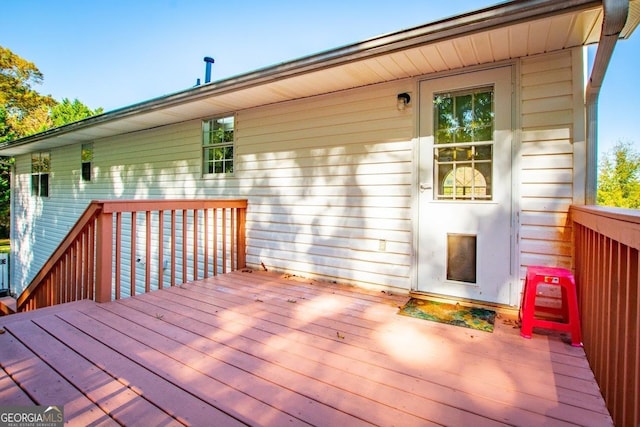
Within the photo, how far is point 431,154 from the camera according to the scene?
338 centimetres

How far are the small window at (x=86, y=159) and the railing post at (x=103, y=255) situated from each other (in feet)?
20.0

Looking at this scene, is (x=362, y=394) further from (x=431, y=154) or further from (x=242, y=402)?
(x=431, y=154)

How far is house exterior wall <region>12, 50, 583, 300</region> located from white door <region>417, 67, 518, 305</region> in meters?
0.12

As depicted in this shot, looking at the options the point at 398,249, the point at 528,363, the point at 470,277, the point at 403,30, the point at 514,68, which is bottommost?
the point at 528,363

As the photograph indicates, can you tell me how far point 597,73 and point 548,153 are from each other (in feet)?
2.47

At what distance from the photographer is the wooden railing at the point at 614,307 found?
1217 millimetres

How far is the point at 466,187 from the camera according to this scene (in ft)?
10.7

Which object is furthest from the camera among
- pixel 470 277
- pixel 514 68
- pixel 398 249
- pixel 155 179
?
pixel 155 179

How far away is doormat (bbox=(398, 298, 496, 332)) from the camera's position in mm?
2729

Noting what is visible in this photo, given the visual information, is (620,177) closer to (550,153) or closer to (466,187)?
(550,153)

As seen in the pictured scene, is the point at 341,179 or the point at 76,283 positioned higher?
the point at 341,179

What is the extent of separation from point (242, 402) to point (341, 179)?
2.87 meters

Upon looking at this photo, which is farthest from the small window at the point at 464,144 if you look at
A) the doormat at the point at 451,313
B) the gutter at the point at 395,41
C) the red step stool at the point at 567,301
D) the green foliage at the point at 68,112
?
the green foliage at the point at 68,112

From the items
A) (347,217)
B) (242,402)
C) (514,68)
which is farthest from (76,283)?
(514,68)
